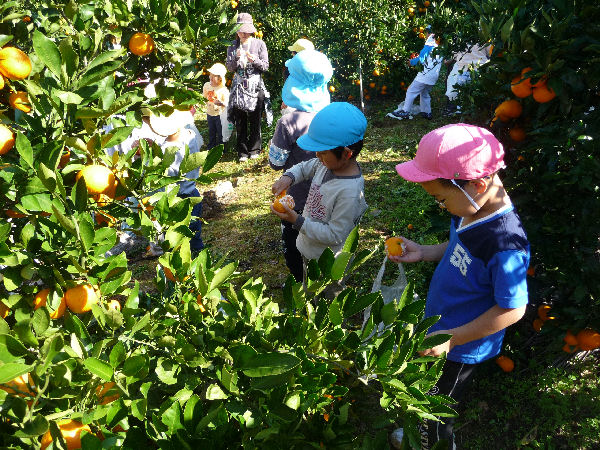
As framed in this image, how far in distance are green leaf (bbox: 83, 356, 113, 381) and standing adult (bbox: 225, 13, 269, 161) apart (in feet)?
19.6

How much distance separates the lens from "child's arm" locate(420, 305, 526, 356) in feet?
5.28

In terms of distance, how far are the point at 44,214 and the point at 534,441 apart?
247 centimetres

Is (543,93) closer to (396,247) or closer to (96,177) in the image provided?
(396,247)

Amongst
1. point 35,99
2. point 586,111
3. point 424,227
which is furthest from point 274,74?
point 35,99

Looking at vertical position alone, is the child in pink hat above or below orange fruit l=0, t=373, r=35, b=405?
below

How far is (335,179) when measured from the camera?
248 cm

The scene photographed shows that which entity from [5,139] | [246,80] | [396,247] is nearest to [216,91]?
[246,80]

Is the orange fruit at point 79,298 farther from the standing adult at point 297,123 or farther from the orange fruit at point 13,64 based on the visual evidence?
the standing adult at point 297,123

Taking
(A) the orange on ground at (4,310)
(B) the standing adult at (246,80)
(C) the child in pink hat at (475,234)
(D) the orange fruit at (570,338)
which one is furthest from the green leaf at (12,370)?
(B) the standing adult at (246,80)

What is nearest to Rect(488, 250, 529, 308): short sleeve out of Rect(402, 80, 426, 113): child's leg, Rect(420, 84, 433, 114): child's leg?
Rect(402, 80, 426, 113): child's leg

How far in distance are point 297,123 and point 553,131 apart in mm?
1808

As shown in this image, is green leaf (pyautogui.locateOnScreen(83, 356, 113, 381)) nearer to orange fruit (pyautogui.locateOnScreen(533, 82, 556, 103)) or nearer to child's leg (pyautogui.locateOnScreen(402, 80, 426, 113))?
orange fruit (pyautogui.locateOnScreen(533, 82, 556, 103))

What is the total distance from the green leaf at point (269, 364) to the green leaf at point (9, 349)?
0.37m

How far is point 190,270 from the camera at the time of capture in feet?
3.72
